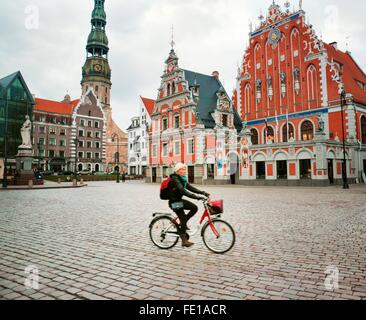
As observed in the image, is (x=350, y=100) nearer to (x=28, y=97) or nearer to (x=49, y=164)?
(x=28, y=97)

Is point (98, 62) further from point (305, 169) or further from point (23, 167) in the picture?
point (305, 169)

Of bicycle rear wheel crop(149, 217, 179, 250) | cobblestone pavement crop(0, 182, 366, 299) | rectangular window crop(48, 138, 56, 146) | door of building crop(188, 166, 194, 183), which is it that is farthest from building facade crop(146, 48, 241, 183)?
rectangular window crop(48, 138, 56, 146)

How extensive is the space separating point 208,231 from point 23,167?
31.6 metres

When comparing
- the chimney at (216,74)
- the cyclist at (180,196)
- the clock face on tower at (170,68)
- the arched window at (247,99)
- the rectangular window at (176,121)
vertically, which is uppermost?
the chimney at (216,74)

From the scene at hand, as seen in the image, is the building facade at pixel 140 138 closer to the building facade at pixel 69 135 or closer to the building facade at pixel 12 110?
the building facade at pixel 69 135

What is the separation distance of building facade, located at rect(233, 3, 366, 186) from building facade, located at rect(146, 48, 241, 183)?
8.75 ft

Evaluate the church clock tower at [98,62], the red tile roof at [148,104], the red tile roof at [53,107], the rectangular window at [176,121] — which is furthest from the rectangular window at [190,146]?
the church clock tower at [98,62]

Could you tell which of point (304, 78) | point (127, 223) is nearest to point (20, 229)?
point (127, 223)

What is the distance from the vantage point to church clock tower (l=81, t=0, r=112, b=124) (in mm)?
92938

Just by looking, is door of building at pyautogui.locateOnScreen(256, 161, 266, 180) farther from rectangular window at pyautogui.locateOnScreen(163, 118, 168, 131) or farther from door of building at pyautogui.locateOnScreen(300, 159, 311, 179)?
rectangular window at pyautogui.locateOnScreen(163, 118, 168, 131)

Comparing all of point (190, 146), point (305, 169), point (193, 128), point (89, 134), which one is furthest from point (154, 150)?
point (89, 134)

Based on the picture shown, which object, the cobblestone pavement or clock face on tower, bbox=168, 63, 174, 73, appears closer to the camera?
the cobblestone pavement

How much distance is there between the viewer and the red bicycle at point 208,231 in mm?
5875

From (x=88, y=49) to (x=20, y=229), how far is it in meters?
98.0
